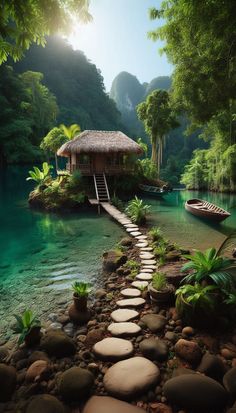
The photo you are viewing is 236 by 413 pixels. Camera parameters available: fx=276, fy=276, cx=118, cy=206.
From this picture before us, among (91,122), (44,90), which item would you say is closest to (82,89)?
(91,122)

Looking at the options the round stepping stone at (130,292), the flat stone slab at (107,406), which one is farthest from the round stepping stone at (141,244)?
the flat stone slab at (107,406)

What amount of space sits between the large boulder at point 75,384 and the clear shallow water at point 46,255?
2.41 m

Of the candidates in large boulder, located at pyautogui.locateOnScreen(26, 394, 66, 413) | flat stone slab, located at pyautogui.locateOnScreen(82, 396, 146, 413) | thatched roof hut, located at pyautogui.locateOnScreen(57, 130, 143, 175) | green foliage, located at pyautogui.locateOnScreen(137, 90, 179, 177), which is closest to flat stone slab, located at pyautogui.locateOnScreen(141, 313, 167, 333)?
flat stone slab, located at pyautogui.locateOnScreen(82, 396, 146, 413)

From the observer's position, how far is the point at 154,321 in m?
4.27

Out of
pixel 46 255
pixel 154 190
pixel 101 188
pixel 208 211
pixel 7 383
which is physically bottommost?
pixel 46 255

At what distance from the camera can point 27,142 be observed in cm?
4134

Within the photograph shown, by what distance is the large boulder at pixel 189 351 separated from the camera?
134 inches

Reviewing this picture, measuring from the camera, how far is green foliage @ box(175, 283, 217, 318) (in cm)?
395

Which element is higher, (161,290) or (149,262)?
(161,290)

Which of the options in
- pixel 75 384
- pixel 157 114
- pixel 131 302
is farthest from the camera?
pixel 157 114

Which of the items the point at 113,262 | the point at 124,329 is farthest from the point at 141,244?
the point at 124,329

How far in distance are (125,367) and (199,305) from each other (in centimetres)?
138

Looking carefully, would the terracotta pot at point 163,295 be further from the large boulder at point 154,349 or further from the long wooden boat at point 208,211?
the long wooden boat at point 208,211

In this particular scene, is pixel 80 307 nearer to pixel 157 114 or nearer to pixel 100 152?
pixel 100 152
